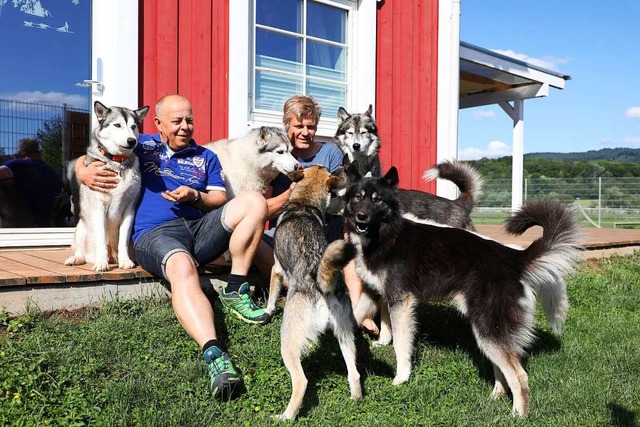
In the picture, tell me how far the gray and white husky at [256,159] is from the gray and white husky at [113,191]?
2.86 ft

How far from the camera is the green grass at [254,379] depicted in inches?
110

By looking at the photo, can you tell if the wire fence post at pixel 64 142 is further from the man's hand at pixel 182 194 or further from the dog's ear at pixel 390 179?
the dog's ear at pixel 390 179

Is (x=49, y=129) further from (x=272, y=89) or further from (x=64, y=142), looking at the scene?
(x=272, y=89)

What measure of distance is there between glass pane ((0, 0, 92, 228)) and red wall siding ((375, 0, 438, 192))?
3.57m

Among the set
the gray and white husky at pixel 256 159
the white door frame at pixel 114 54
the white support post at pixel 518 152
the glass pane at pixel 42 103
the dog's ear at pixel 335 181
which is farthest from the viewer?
the white support post at pixel 518 152

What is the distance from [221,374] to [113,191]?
1618mm

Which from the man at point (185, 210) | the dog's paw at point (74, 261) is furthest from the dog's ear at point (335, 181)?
the dog's paw at point (74, 261)

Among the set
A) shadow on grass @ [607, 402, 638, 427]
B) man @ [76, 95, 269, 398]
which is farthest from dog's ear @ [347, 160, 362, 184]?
shadow on grass @ [607, 402, 638, 427]

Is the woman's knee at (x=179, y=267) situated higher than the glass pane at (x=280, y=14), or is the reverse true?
the glass pane at (x=280, y=14)

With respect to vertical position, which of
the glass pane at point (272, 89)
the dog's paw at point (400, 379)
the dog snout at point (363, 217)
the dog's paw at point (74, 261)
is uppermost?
the glass pane at point (272, 89)

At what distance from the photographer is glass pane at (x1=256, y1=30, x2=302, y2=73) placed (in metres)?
6.07

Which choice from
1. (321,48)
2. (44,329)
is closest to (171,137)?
(44,329)

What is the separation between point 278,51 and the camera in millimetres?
6258

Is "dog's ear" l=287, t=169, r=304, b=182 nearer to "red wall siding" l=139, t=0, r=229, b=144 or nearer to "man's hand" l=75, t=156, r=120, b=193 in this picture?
"man's hand" l=75, t=156, r=120, b=193
